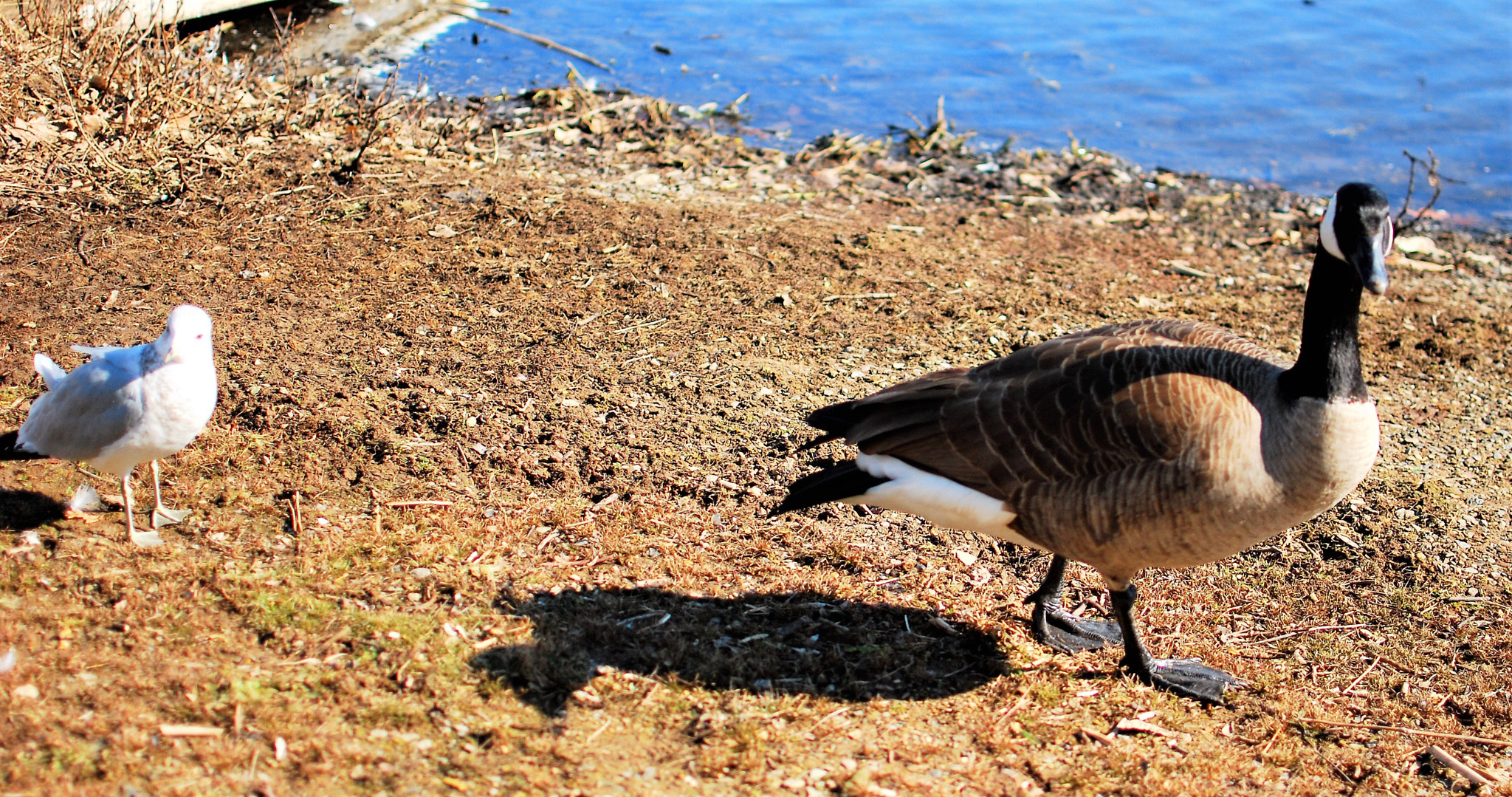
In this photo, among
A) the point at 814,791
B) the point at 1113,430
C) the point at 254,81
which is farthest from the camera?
the point at 254,81

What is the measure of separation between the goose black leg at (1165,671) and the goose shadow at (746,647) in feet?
1.45

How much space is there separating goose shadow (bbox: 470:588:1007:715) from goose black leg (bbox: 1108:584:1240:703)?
442 millimetres

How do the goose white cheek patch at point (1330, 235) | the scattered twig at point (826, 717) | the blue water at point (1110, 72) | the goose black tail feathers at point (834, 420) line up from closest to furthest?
the scattered twig at point (826, 717)
the goose white cheek patch at point (1330, 235)
the goose black tail feathers at point (834, 420)
the blue water at point (1110, 72)

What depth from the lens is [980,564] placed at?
4.45 m

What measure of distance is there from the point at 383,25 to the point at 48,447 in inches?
359

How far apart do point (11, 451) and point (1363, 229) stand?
4.40m

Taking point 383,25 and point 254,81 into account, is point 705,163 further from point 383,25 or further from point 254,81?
point 383,25

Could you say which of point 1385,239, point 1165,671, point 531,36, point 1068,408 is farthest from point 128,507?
point 531,36

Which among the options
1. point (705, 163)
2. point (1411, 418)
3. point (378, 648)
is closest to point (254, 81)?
point (705, 163)

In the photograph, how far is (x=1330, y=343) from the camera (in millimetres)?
3545

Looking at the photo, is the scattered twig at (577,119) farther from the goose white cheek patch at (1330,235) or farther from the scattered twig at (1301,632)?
the scattered twig at (1301,632)

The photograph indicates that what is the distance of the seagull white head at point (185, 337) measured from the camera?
346cm

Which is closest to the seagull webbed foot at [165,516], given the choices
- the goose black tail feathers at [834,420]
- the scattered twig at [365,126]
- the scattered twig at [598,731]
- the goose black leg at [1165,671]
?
the scattered twig at [598,731]

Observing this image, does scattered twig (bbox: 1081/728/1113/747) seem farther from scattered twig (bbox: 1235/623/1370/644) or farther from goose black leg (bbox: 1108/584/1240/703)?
scattered twig (bbox: 1235/623/1370/644)
